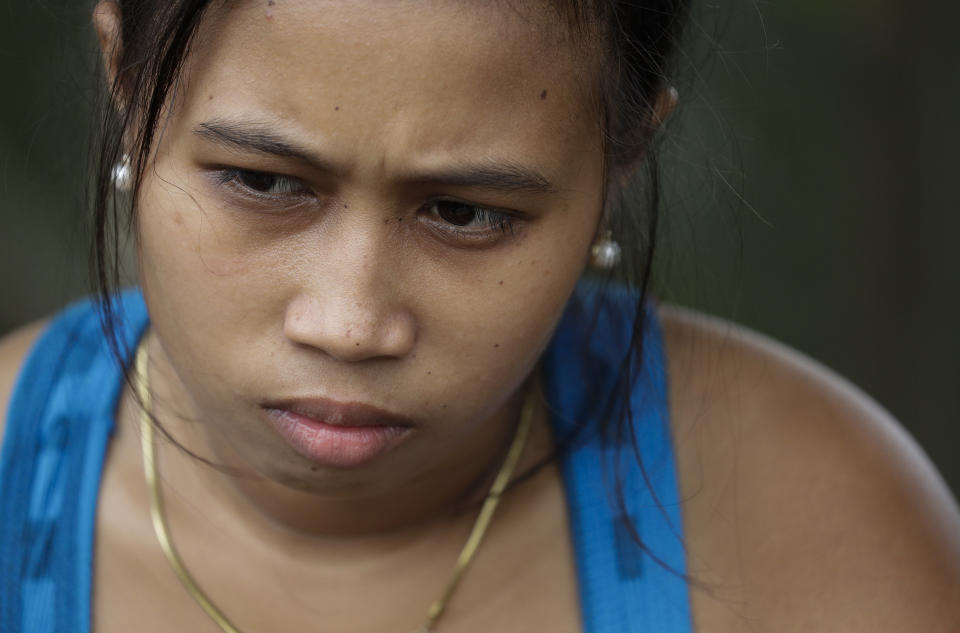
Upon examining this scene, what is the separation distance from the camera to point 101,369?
166cm

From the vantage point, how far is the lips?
1.20 meters

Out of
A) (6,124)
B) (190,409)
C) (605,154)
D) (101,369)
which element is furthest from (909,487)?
(6,124)

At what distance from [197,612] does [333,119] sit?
0.69 metres

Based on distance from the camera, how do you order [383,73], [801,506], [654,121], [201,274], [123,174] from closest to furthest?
[383,73], [201,274], [123,174], [654,121], [801,506]

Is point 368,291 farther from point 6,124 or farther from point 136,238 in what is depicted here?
point 6,124

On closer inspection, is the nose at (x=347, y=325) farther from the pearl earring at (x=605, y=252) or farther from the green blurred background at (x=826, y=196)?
the green blurred background at (x=826, y=196)

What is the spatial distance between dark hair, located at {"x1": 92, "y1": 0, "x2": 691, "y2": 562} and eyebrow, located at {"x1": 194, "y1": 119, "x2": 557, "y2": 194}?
86 mm

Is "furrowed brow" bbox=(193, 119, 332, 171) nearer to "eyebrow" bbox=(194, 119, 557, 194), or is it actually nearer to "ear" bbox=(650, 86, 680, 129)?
"eyebrow" bbox=(194, 119, 557, 194)

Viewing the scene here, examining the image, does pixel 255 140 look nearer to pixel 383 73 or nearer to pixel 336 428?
pixel 383 73

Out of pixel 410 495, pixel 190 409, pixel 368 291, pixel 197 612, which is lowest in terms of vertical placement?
pixel 197 612

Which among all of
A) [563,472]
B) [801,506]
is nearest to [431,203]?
[563,472]

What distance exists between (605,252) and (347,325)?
450mm

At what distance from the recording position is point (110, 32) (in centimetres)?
134

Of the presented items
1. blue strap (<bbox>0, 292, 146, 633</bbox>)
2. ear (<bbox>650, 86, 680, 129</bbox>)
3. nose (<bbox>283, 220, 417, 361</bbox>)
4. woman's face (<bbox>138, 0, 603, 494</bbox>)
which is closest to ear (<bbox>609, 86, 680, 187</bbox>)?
ear (<bbox>650, 86, 680, 129</bbox>)
